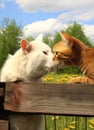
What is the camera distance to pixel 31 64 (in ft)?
10.2

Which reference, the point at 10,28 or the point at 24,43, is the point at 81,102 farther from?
the point at 10,28

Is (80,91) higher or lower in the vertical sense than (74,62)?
lower

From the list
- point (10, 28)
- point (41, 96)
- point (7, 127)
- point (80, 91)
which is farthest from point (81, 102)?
point (10, 28)

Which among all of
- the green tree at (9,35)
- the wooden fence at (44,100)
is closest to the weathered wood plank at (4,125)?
the wooden fence at (44,100)

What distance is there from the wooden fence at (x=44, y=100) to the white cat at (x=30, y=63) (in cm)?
53

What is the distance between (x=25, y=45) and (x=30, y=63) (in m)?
0.15

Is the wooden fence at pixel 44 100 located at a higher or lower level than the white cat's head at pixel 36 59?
lower

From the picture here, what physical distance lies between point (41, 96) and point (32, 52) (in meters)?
0.90

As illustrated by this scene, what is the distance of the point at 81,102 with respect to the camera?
2242mm

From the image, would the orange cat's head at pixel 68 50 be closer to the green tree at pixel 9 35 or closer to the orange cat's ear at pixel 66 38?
the orange cat's ear at pixel 66 38

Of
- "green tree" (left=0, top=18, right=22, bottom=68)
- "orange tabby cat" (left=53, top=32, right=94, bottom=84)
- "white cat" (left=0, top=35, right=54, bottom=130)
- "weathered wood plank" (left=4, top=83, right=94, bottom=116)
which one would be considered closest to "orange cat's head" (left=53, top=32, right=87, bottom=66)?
"orange tabby cat" (left=53, top=32, right=94, bottom=84)

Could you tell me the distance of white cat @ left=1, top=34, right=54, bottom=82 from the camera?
3015mm

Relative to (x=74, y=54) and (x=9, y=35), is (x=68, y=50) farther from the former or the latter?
(x=9, y=35)

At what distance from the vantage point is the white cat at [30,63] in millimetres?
3015
